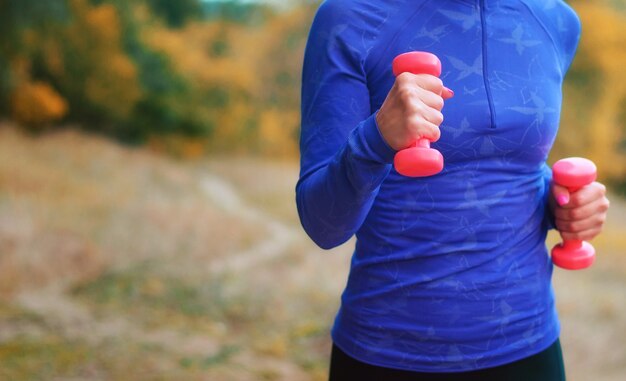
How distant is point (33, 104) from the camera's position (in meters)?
12.0

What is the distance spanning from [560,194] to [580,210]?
43 millimetres

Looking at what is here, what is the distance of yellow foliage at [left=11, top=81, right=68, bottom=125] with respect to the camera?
1194 cm

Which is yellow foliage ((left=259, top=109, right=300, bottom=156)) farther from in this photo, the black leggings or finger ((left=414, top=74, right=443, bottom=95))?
finger ((left=414, top=74, right=443, bottom=95))

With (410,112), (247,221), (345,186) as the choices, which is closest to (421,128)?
(410,112)

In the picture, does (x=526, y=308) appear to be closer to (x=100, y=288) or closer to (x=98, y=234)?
(x=100, y=288)

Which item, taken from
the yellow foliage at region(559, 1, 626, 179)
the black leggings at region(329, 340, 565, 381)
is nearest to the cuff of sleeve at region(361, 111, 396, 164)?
the black leggings at region(329, 340, 565, 381)

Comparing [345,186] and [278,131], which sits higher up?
[278,131]

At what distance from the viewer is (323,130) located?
41.3 inches

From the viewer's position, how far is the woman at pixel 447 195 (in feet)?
3.45

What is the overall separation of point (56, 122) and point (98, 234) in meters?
7.57

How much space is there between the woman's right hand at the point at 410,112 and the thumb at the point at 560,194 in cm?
39

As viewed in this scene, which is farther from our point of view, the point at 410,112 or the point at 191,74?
the point at 191,74

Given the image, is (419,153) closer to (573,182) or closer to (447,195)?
(447,195)

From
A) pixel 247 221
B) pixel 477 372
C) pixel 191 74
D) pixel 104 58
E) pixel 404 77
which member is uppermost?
pixel 191 74
